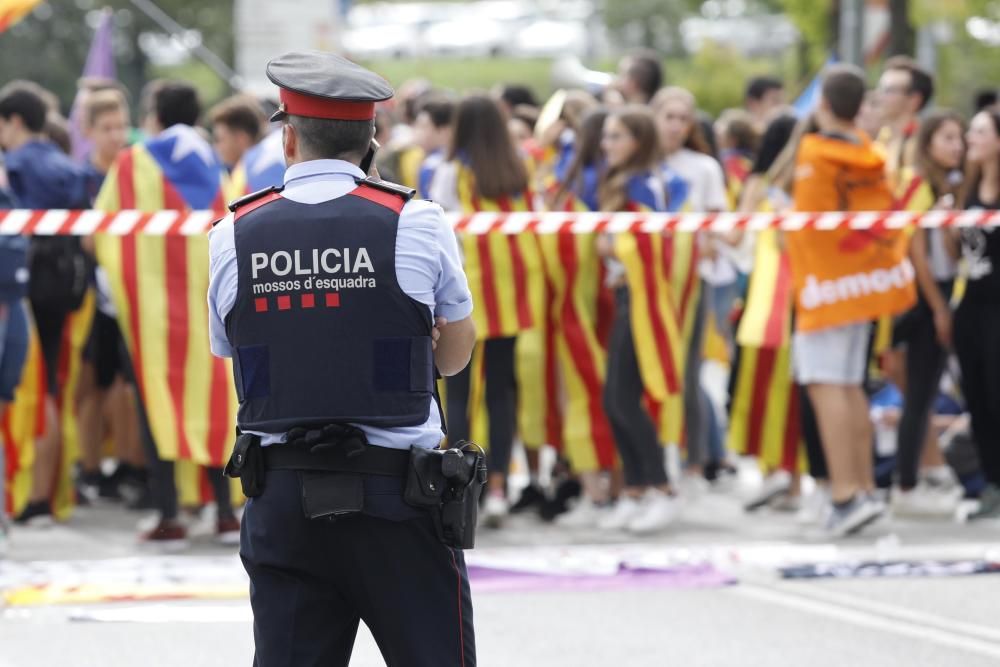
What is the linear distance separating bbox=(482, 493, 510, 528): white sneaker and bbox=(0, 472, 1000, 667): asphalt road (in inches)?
22.7

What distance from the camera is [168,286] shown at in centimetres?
849

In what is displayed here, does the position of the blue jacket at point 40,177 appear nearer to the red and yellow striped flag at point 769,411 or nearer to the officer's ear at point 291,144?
the red and yellow striped flag at point 769,411

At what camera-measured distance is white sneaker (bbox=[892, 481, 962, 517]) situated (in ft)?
30.3

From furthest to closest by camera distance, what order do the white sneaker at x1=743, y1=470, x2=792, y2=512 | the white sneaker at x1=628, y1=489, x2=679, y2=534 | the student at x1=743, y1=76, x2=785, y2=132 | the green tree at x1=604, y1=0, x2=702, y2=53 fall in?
the green tree at x1=604, y1=0, x2=702, y2=53 → the student at x1=743, y1=76, x2=785, y2=132 → the white sneaker at x1=743, y1=470, x2=792, y2=512 → the white sneaker at x1=628, y1=489, x2=679, y2=534

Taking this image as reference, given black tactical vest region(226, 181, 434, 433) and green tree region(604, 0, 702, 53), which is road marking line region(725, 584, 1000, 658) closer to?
black tactical vest region(226, 181, 434, 433)

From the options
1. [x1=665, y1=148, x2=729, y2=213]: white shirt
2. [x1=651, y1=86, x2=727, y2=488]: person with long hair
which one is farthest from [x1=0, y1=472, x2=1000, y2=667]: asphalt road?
[x1=665, y1=148, x2=729, y2=213]: white shirt

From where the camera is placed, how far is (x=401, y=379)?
13.0ft

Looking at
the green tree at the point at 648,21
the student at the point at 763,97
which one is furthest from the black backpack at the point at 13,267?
the green tree at the point at 648,21

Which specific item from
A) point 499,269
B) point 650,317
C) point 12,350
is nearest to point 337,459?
point 12,350

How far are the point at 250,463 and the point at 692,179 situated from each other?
594cm

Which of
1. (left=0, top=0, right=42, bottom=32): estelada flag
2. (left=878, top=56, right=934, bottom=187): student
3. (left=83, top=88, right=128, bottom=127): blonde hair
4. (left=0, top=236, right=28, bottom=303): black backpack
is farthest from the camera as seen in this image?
(left=878, top=56, right=934, bottom=187): student

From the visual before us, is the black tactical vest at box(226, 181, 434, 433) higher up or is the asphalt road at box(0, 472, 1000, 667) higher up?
the black tactical vest at box(226, 181, 434, 433)

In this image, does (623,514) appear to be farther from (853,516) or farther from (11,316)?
(11,316)

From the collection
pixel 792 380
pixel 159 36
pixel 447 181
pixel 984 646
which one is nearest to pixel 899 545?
pixel 792 380
